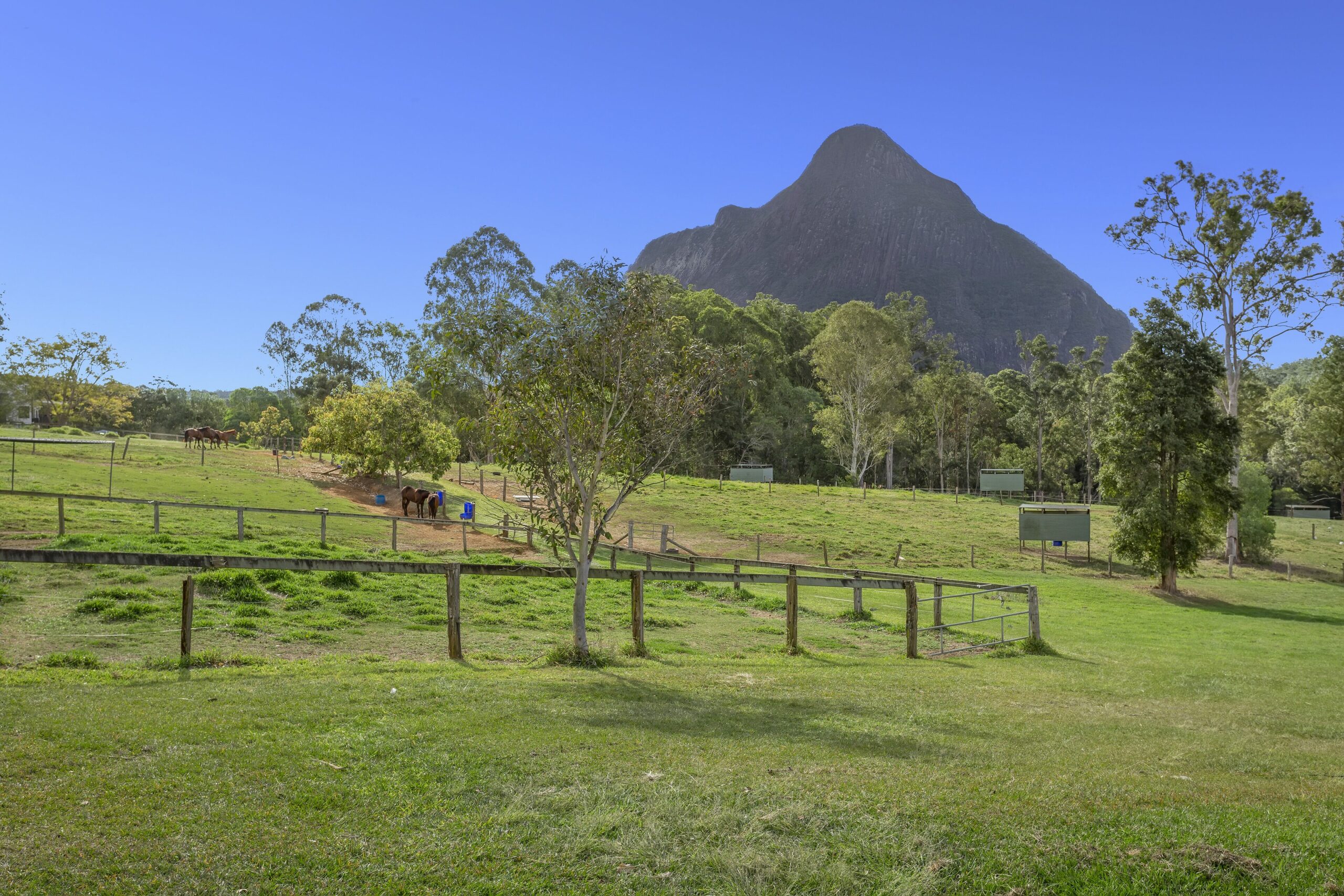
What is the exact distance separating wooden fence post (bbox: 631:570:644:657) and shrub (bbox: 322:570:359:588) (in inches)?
291

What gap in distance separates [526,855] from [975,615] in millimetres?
24453

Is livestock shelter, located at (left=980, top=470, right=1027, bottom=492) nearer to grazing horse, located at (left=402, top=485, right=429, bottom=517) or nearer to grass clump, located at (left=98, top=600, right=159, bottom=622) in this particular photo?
grazing horse, located at (left=402, top=485, right=429, bottom=517)

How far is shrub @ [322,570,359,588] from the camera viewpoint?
59.9 feet

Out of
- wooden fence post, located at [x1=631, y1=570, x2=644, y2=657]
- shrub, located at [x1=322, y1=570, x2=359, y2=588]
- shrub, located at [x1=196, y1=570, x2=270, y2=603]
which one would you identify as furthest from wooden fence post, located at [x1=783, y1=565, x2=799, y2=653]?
shrub, located at [x1=196, y1=570, x2=270, y2=603]

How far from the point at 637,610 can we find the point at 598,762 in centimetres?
698

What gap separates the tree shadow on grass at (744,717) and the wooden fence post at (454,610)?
233cm

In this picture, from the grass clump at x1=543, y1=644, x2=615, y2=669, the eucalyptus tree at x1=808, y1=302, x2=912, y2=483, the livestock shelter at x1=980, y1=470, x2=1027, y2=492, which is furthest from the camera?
the eucalyptus tree at x1=808, y1=302, x2=912, y2=483

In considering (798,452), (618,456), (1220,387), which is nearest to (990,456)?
(798,452)

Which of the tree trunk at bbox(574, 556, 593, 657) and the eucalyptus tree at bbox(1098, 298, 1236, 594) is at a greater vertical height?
the eucalyptus tree at bbox(1098, 298, 1236, 594)

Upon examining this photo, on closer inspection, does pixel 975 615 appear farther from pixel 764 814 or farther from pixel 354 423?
pixel 354 423

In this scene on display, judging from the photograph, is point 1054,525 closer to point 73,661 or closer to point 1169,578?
point 1169,578

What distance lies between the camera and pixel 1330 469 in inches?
2685

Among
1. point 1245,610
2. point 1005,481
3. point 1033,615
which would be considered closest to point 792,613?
point 1033,615

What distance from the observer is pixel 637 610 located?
13711 millimetres
